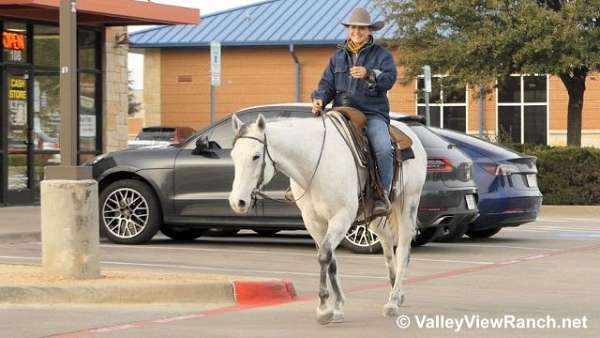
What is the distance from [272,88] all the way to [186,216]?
3402cm

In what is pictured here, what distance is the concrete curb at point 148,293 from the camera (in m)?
10.5

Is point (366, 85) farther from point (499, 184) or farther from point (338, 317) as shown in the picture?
point (499, 184)

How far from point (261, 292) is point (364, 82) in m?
2.04

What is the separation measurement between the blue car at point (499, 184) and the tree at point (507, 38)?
11379 mm

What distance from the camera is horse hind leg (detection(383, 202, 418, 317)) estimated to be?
9.91 metres

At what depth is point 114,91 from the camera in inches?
998

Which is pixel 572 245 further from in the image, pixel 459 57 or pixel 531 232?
pixel 459 57

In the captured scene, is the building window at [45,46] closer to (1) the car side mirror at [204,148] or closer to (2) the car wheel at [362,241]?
(1) the car side mirror at [204,148]

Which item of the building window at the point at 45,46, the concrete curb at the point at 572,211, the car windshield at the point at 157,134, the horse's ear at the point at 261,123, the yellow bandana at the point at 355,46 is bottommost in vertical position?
the concrete curb at the point at 572,211

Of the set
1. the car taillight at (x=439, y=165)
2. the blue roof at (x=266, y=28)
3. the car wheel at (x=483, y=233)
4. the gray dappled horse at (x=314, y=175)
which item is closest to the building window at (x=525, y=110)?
the blue roof at (x=266, y=28)

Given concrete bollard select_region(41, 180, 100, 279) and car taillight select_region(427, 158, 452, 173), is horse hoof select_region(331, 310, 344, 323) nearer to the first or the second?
concrete bollard select_region(41, 180, 100, 279)

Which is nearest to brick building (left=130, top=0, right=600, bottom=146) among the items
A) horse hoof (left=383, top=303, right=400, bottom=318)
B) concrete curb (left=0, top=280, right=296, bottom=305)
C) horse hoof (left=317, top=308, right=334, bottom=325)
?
concrete curb (left=0, top=280, right=296, bottom=305)

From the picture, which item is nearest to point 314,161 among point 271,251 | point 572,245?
point 271,251

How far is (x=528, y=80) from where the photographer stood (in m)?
47.0
